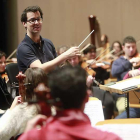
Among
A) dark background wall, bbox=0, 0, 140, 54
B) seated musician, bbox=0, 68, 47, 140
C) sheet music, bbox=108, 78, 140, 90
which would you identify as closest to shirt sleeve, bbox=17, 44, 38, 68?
seated musician, bbox=0, 68, 47, 140

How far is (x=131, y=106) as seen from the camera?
2.64 m

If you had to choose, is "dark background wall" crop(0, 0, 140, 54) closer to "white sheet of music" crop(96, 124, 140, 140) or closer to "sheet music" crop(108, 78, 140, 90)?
"sheet music" crop(108, 78, 140, 90)

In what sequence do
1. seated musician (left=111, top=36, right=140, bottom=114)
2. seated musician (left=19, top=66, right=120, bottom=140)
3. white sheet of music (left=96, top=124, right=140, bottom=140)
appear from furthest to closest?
seated musician (left=111, top=36, right=140, bottom=114) < white sheet of music (left=96, top=124, right=140, bottom=140) < seated musician (left=19, top=66, right=120, bottom=140)

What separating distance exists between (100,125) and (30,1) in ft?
16.1

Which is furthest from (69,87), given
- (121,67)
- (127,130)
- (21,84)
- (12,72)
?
(121,67)

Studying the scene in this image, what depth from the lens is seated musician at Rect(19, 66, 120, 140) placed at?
2.99 feet

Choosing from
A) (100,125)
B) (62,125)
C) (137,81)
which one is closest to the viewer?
(62,125)

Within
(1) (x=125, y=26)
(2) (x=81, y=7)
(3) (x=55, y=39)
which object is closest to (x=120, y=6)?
(1) (x=125, y=26)

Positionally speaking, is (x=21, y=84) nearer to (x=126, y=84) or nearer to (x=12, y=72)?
(x=126, y=84)

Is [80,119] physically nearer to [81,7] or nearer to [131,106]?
[131,106]

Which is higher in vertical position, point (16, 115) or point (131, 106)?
point (16, 115)

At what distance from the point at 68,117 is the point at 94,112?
91cm

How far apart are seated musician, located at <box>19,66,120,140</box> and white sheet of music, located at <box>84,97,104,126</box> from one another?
0.86 m

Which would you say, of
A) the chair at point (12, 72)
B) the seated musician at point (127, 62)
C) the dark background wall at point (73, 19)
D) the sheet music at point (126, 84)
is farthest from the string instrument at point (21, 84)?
the dark background wall at point (73, 19)
